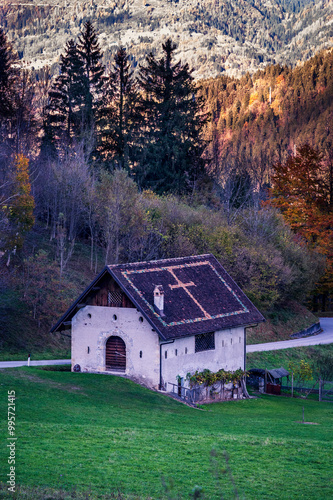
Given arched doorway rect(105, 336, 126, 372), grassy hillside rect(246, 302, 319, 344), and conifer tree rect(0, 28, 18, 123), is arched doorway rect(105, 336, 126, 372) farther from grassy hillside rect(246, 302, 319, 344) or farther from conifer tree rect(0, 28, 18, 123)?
conifer tree rect(0, 28, 18, 123)

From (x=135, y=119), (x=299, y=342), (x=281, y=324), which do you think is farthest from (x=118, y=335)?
(x=135, y=119)

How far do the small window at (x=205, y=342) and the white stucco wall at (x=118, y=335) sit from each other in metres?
3.43

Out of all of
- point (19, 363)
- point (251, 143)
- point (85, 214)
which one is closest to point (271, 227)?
point (85, 214)

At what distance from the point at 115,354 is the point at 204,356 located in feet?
17.0

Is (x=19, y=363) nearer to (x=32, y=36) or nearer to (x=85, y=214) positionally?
(x=85, y=214)

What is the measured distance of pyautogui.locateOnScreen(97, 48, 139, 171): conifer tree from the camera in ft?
249

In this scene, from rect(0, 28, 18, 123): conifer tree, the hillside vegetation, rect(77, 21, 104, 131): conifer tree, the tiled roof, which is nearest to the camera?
the tiled roof

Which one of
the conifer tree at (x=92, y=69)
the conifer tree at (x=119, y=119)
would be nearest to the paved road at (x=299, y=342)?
the conifer tree at (x=119, y=119)

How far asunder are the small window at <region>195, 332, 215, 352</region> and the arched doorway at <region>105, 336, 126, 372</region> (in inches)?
167

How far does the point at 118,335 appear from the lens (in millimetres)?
33125

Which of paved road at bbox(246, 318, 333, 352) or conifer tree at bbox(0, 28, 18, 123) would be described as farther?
conifer tree at bbox(0, 28, 18, 123)

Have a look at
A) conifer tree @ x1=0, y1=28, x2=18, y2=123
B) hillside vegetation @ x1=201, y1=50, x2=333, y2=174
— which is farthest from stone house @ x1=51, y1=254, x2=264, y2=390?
hillside vegetation @ x1=201, y1=50, x2=333, y2=174

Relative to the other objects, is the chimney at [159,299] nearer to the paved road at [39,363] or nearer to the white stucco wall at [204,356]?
the white stucco wall at [204,356]

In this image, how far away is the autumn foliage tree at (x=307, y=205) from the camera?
73.1 m
